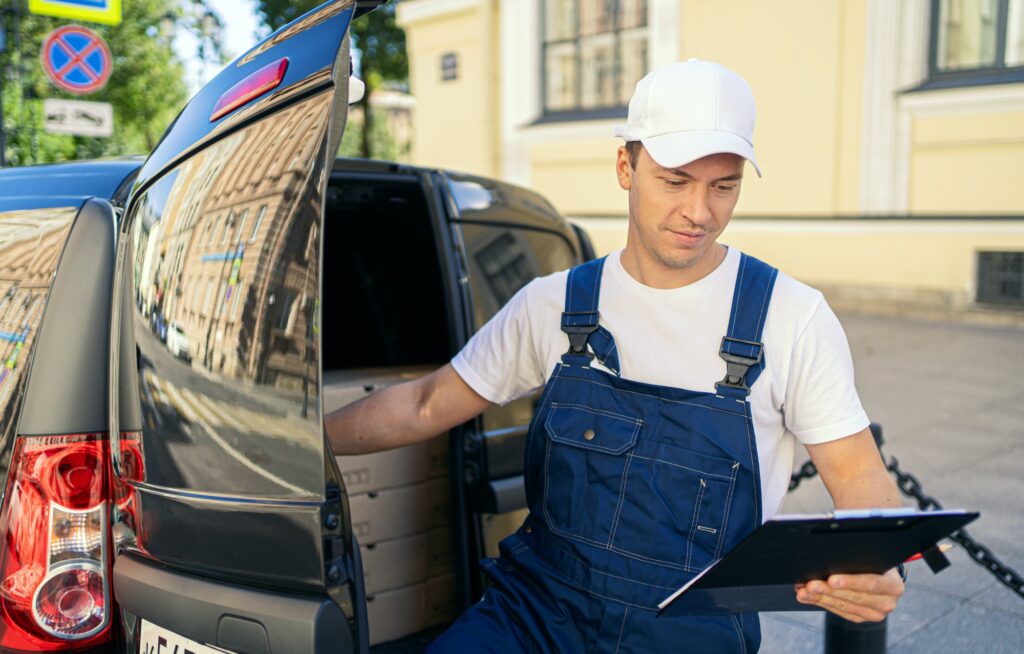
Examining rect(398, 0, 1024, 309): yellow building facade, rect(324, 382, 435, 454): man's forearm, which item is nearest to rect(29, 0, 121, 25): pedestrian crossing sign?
rect(398, 0, 1024, 309): yellow building facade

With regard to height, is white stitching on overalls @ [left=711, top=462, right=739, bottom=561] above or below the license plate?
above

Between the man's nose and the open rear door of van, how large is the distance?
70cm

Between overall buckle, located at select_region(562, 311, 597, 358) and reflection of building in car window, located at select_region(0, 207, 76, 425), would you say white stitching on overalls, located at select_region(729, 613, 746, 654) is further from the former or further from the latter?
reflection of building in car window, located at select_region(0, 207, 76, 425)

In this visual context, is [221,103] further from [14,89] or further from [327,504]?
[14,89]

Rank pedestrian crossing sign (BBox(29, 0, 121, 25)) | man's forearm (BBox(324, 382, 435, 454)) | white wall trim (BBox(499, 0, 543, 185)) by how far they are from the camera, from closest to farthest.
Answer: man's forearm (BBox(324, 382, 435, 454)), pedestrian crossing sign (BBox(29, 0, 121, 25)), white wall trim (BBox(499, 0, 543, 185))

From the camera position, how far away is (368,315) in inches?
125

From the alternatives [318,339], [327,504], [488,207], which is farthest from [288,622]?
[488,207]

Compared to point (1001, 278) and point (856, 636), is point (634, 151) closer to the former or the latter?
point (856, 636)

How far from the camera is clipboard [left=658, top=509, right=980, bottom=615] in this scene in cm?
133

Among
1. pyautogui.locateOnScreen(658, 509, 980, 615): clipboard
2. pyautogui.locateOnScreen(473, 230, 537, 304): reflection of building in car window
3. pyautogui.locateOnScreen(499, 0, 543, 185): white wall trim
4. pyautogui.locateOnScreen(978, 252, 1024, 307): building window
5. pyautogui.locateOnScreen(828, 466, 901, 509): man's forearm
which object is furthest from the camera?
pyautogui.locateOnScreen(499, 0, 543, 185): white wall trim

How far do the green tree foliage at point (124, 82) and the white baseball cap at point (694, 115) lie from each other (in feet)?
45.9

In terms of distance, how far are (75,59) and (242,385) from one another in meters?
8.62

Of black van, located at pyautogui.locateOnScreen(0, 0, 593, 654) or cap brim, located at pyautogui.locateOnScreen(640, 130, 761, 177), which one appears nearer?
black van, located at pyautogui.locateOnScreen(0, 0, 593, 654)

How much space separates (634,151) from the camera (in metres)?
1.91
